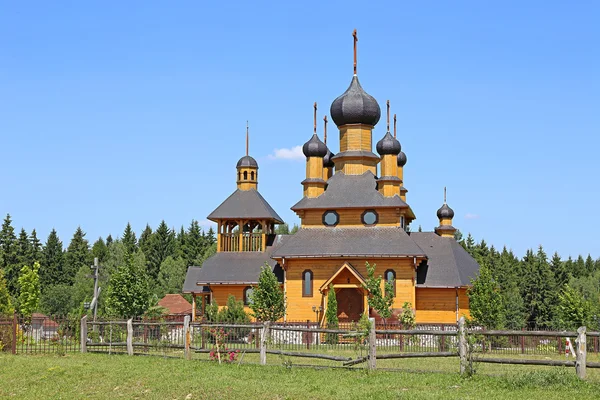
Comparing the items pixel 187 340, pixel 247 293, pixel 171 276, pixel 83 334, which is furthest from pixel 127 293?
pixel 171 276

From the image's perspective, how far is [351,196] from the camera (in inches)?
1716

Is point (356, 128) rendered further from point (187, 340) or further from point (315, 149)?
point (187, 340)

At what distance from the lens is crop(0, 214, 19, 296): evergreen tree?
7138cm

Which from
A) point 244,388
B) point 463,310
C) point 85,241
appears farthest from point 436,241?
point 85,241

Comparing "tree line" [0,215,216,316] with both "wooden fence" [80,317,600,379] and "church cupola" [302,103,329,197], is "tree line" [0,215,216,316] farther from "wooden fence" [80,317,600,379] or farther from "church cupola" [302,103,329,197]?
"wooden fence" [80,317,600,379]

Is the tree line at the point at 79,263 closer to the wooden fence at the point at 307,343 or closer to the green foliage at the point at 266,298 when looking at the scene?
the green foliage at the point at 266,298

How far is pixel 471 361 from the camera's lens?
17688mm

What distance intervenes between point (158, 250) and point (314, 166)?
1955 inches

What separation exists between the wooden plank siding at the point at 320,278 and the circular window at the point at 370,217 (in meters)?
2.52

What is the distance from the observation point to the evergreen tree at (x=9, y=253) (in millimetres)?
71375

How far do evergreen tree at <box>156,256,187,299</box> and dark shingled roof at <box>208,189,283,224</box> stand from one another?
Answer: 3322 centimetres

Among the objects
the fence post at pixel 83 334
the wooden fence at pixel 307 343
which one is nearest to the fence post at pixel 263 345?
the wooden fence at pixel 307 343

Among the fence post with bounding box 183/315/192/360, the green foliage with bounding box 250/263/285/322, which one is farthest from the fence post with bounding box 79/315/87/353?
the green foliage with bounding box 250/263/285/322

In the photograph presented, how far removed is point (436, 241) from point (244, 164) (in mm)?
12976
